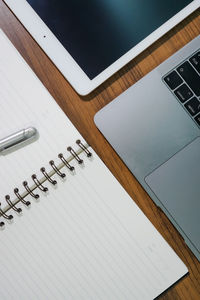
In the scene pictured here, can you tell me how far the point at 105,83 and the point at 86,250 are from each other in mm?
282

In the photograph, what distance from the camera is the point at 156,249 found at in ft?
2.12

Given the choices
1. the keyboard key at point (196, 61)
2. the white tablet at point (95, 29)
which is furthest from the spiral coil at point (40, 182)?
the keyboard key at point (196, 61)

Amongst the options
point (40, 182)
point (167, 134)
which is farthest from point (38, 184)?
point (167, 134)

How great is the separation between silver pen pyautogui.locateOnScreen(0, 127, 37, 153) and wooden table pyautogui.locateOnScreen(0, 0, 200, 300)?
73mm

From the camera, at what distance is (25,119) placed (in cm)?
67

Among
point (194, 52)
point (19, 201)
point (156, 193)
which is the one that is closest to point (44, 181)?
point (19, 201)

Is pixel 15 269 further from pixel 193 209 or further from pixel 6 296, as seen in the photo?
pixel 193 209

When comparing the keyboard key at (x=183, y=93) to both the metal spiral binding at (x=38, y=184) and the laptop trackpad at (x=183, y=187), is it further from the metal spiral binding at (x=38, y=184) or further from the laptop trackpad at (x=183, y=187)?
the metal spiral binding at (x=38, y=184)

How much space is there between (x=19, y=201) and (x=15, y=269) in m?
0.11

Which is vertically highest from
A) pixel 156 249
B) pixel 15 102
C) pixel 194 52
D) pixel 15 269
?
pixel 15 102

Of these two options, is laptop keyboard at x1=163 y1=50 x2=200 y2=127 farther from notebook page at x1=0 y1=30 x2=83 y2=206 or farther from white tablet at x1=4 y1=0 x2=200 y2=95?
notebook page at x1=0 y1=30 x2=83 y2=206

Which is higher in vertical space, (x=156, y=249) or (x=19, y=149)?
(x=19, y=149)

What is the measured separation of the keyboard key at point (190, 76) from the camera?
0.64 m

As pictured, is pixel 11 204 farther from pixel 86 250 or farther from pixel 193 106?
pixel 193 106
